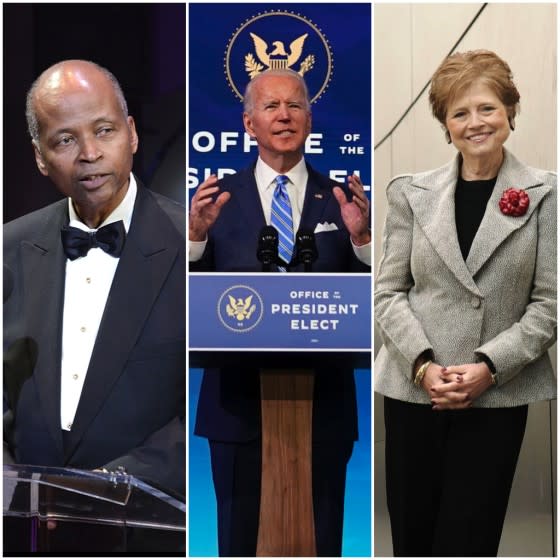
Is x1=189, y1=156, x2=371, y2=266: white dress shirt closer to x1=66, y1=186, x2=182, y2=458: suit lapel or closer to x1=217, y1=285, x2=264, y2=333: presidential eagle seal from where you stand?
x1=66, y1=186, x2=182, y2=458: suit lapel

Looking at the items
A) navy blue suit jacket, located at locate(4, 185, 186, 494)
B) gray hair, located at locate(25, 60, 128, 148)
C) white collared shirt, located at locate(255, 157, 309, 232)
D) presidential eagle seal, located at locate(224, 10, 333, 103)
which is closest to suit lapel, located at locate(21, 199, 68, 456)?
navy blue suit jacket, located at locate(4, 185, 186, 494)

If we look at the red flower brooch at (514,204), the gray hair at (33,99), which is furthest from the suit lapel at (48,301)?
the red flower brooch at (514,204)

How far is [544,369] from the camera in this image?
483cm

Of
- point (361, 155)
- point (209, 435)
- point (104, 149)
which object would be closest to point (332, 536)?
point (209, 435)

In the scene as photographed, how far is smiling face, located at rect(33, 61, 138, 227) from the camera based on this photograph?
16.3 ft

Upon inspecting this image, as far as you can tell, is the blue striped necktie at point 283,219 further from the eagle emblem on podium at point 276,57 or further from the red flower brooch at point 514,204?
the red flower brooch at point 514,204

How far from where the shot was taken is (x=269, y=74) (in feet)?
16.3

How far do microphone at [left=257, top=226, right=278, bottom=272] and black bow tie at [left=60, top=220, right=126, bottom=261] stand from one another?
0.68 meters

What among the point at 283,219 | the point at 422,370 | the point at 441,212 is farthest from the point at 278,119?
the point at 422,370

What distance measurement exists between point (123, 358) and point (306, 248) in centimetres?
102

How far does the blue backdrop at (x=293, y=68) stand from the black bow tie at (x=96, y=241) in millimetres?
416

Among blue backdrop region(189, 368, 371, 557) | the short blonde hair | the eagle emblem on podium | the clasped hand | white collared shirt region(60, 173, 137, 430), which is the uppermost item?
the eagle emblem on podium

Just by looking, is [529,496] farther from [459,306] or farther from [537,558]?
[459,306]

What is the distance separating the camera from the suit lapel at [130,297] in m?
4.96
